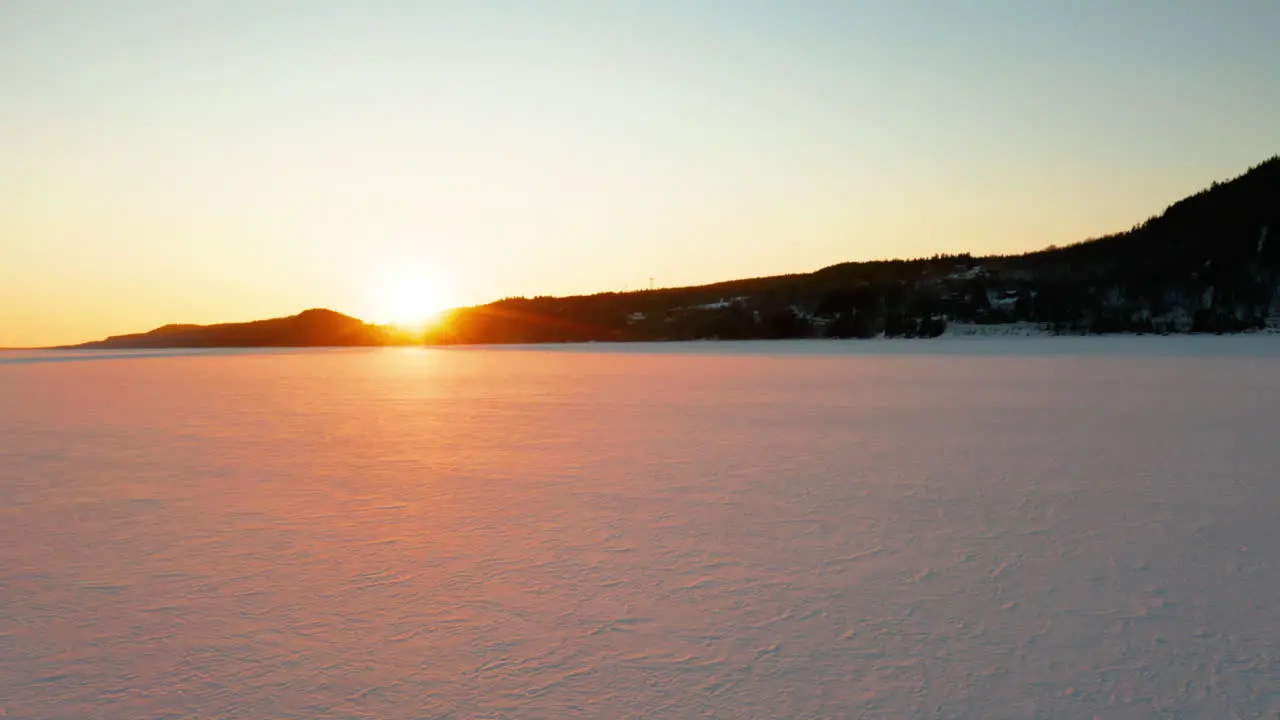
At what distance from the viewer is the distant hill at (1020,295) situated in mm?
53688

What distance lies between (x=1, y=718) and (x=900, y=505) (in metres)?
5.37

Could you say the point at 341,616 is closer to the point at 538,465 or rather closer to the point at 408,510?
the point at 408,510

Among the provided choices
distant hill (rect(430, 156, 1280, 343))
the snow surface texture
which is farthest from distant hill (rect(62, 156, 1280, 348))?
the snow surface texture

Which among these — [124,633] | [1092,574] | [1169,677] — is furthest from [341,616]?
[1092,574]

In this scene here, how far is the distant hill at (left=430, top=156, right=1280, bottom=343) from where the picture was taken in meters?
53.7

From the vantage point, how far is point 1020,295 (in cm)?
6209

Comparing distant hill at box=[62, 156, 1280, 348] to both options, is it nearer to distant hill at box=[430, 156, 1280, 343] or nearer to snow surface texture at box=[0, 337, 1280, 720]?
distant hill at box=[430, 156, 1280, 343]

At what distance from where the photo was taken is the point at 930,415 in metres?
11.8

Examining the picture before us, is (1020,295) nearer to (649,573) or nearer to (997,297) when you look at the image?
(997,297)

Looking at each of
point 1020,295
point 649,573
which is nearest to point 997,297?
point 1020,295

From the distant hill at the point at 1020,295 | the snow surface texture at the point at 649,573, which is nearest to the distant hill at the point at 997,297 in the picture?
the distant hill at the point at 1020,295

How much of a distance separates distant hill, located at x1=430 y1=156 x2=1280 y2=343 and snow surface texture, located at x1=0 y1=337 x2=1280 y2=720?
50237 mm

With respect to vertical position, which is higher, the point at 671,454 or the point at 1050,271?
the point at 1050,271

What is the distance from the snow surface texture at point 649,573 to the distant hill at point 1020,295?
50.2m
